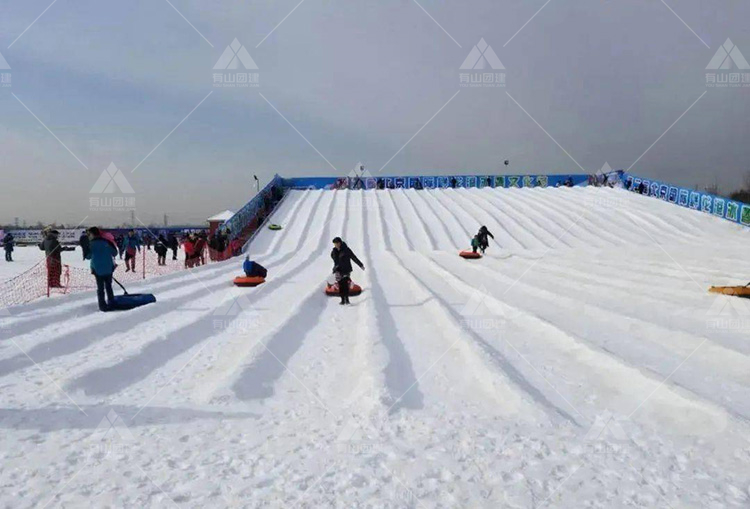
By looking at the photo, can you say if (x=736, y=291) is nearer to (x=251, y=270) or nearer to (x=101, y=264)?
(x=251, y=270)

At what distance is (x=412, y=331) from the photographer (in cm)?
659

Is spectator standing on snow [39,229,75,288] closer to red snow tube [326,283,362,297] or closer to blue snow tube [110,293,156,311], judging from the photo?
blue snow tube [110,293,156,311]

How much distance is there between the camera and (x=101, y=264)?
7.29m

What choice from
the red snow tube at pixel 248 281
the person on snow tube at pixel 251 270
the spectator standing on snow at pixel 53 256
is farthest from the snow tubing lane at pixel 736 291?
the spectator standing on snow at pixel 53 256

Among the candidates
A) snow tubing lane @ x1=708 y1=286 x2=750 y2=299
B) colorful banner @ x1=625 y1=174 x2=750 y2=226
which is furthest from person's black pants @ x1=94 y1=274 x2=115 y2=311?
colorful banner @ x1=625 y1=174 x2=750 y2=226

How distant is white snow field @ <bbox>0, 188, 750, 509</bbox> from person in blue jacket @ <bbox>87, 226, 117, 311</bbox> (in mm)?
488

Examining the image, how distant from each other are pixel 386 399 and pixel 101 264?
5.45 metres

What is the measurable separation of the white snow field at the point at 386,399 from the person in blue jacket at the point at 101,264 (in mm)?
488

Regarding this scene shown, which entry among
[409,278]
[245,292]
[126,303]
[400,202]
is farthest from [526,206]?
[126,303]

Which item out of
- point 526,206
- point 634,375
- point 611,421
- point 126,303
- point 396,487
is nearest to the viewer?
point 396,487

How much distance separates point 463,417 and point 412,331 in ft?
9.38

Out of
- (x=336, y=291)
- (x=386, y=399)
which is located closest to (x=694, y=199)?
(x=336, y=291)

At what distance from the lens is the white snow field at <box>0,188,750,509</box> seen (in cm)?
276

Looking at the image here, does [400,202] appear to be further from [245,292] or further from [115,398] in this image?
[115,398]
